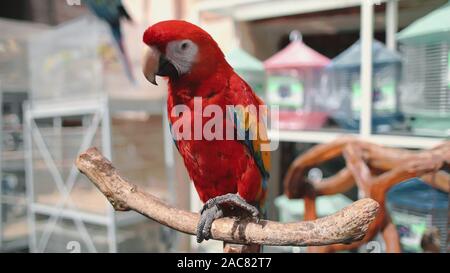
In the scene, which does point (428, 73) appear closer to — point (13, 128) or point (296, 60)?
point (296, 60)

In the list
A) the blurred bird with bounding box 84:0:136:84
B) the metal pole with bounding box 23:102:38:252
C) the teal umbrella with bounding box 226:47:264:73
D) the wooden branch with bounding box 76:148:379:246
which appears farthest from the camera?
the metal pole with bounding box 23:102:38:252

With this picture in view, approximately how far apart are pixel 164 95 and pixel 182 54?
0.48m

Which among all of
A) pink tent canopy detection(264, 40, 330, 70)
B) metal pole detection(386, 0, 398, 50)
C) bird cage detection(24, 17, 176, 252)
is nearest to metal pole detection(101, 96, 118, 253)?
bird cage detection(24, 17, 176, 252)

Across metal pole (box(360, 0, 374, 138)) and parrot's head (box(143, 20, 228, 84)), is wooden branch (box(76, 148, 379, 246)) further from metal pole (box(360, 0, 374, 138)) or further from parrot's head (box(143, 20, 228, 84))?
metal pole (box(360, 0, 374, 138))

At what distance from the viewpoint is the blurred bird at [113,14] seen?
1.79 ft

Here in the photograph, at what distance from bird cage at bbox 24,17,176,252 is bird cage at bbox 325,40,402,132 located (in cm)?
38

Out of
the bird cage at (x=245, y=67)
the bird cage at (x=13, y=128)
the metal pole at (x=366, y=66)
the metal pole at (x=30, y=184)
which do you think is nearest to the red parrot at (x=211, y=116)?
the bird cage at (x=245, y=67)

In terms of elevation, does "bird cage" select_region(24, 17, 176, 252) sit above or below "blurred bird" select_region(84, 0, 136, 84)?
below

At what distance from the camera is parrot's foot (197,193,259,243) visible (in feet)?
0.92

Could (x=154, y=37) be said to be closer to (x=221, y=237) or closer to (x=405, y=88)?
(x=221, y=237)

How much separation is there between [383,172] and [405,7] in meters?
0.32

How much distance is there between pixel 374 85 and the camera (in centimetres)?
56

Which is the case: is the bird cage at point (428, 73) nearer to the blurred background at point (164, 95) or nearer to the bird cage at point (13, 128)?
the blurred background at point (164, 95)
